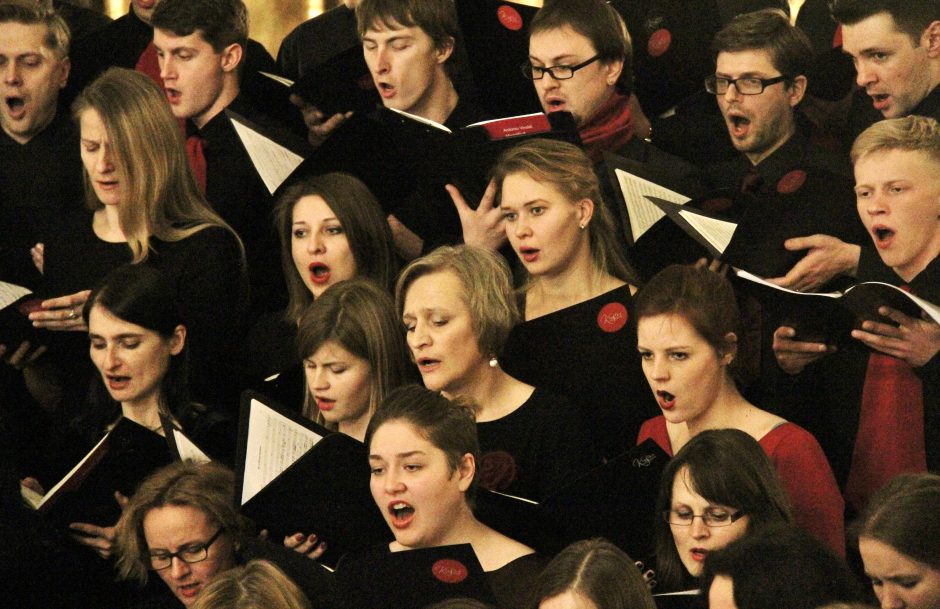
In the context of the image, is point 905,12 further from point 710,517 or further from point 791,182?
point 710,517

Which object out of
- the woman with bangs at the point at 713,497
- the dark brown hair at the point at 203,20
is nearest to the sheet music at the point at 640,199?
the woman with bangs at the point at 713,497

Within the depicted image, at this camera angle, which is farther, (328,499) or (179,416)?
(179,416)

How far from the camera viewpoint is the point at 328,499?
3312 millimetres

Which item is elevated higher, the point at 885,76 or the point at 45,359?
the point at 885,76

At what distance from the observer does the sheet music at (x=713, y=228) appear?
346 cm

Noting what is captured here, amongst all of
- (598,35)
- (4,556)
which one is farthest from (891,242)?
(4,556)

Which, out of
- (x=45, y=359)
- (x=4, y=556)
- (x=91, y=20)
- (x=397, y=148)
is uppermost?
(x=91, y=20)

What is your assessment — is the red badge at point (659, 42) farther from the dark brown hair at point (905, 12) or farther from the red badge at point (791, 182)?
the red badge at point (791, 182)

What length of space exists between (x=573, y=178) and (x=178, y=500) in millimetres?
1065

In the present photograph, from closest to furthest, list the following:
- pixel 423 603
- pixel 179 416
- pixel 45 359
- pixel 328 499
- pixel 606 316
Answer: pixel 423 603
pixel 328 499
pixel 606 316
pixel 179 416
pixel 45 359

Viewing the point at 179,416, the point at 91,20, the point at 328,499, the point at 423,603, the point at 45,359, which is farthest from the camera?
the point at 91,20

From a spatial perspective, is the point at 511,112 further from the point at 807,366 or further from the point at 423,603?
the point at 423,603

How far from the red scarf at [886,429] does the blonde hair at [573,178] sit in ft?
2.10

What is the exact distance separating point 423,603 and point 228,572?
392mm
